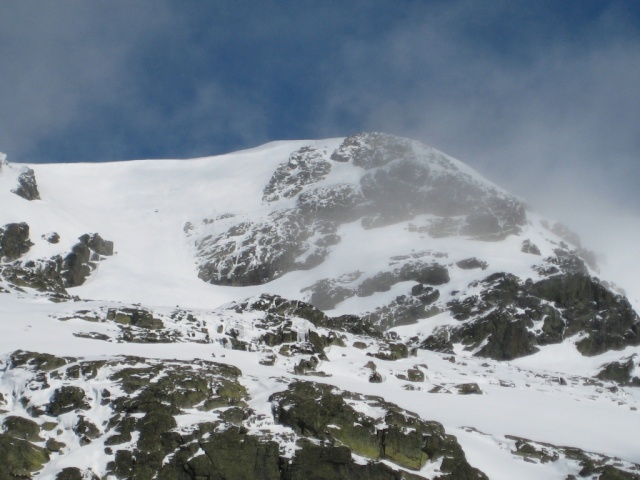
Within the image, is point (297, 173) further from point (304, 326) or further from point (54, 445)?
point (54, 445)

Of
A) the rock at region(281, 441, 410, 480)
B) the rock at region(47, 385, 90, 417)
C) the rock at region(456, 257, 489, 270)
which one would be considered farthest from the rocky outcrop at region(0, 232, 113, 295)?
the rock at region(281, 441, 410, 480)

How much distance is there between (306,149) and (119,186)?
54.1 m

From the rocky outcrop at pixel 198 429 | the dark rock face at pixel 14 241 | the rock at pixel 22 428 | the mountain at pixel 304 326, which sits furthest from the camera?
the dark rock face at pixel 14 241

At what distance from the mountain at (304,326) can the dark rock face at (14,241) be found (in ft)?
1.29

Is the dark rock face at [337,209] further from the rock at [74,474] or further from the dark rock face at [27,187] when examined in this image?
the rock at [74,474]

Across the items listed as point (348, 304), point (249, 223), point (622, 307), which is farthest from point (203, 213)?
point (622, 307)

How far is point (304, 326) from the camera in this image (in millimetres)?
60219

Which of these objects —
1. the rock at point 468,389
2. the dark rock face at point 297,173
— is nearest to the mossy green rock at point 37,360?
the rock at point 468,389

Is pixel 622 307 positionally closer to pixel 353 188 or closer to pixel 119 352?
pixel 353 188

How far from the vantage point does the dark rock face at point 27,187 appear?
130 m

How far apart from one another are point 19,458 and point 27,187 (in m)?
116

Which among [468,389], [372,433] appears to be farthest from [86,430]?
[468,389]

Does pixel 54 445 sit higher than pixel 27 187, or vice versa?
pixel 27 187

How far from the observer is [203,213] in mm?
161500
